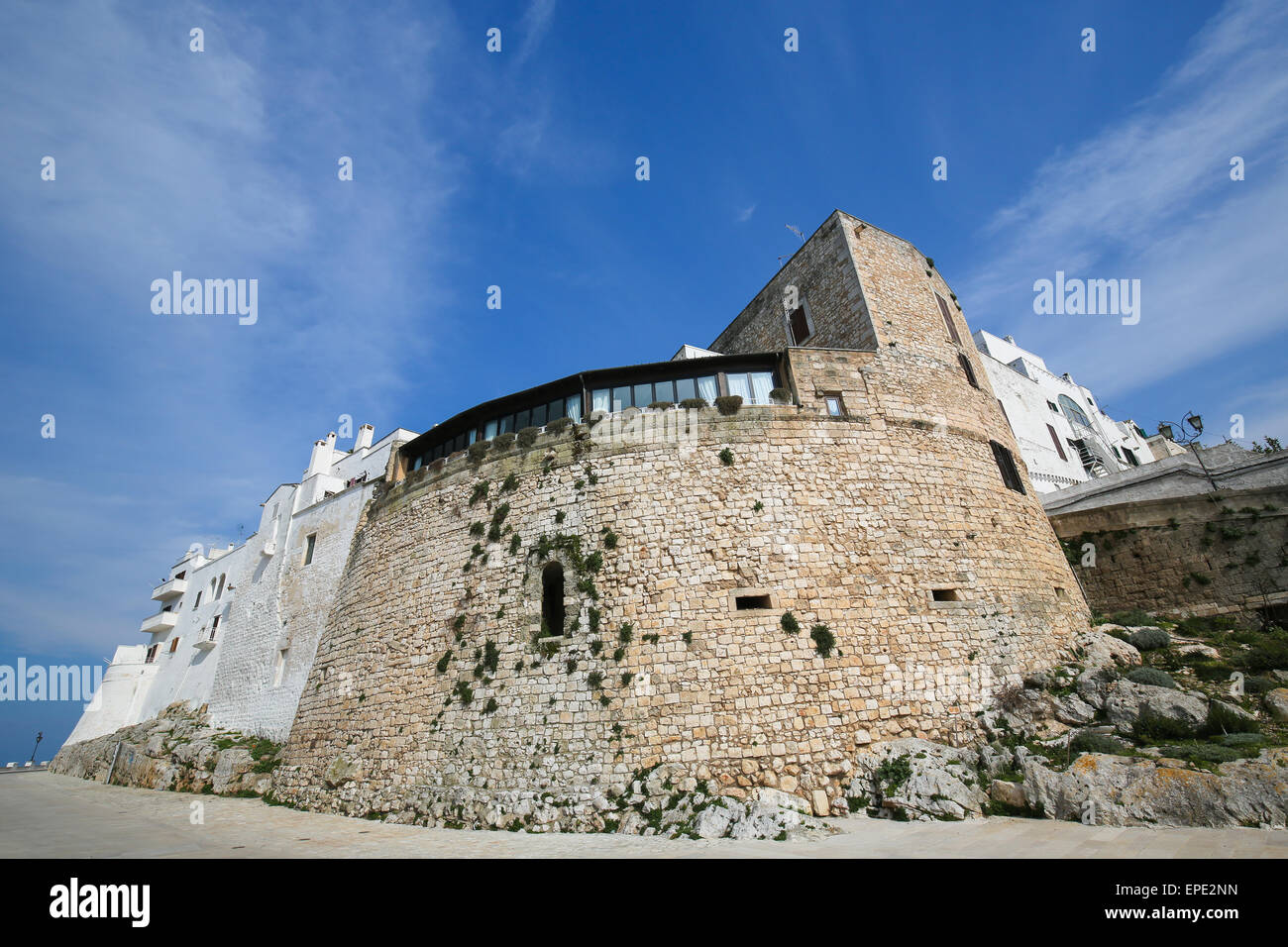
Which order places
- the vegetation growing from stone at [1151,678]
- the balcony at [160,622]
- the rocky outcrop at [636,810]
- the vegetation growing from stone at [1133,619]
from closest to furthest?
the rocky outcrop at [636,810], the vegetation growing from stone at [1151,678], the vegetation growing from stone at [1133,619], the balcony at [160,622]

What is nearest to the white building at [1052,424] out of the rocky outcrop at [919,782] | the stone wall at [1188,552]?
the stone wall at [1188,552]

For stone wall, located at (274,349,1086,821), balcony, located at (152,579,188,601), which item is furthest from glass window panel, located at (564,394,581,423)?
balcony, located at (152,579,188,601)

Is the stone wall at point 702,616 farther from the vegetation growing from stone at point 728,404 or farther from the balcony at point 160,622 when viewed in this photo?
the balcony at point 160,622

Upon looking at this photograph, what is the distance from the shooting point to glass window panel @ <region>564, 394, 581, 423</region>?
16375 mm

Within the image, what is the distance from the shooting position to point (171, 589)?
35062mm

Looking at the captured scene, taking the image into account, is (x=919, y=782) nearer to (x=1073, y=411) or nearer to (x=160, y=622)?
(x=1073, y=411)

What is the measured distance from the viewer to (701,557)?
12.9 meters

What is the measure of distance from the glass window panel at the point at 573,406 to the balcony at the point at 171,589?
33.3m

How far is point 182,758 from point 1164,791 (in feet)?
89.9

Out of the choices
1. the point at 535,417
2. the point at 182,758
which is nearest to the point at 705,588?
the point at 535,417

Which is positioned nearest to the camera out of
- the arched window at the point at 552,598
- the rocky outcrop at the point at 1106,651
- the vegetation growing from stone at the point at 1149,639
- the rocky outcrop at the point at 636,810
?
the rocky outcrop at the point at 636,810

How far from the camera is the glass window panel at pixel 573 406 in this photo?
16375 millimetres

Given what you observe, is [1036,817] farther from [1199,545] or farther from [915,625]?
[1199,545]
